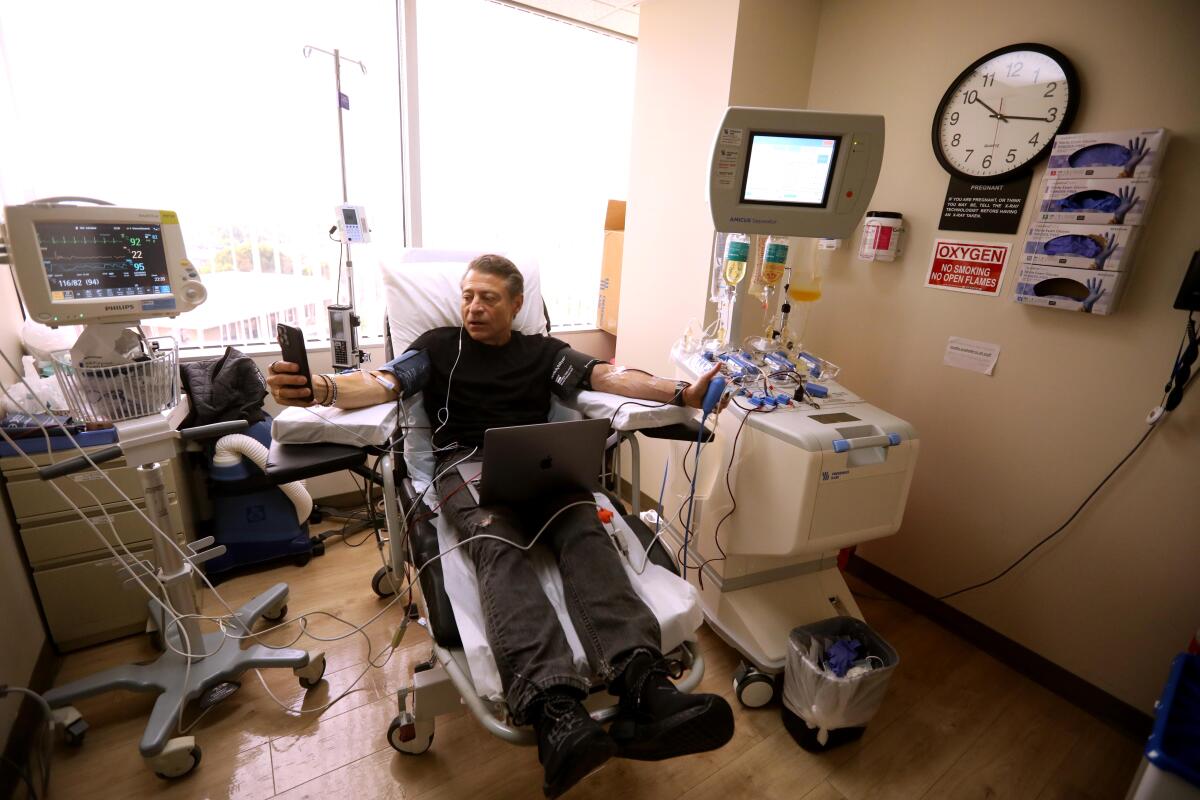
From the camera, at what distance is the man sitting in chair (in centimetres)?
107

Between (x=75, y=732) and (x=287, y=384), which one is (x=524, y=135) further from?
(x=75, y=732)

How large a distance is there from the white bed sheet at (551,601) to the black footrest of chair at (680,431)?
0.29 meters

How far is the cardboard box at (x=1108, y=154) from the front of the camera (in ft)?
4.76

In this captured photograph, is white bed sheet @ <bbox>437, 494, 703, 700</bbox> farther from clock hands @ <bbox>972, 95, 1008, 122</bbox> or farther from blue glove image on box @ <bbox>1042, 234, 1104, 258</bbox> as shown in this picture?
clock hands @ <bbox>972, 95, 1008, 122</bbox>

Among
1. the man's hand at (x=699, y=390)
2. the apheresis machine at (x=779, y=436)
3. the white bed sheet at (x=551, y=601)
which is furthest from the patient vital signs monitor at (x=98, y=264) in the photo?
the apheresis machine at (x=779, y=436)

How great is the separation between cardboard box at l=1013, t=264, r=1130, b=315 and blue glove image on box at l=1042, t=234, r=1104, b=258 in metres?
0.04

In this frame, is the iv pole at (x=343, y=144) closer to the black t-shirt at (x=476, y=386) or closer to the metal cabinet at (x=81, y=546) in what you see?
the black t-shirt at (x=476, y=386)

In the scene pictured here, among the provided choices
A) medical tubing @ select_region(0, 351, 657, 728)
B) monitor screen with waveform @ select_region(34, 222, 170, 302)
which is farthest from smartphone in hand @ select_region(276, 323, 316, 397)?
medical tubing @ select_region(0, 351, 657, 728)

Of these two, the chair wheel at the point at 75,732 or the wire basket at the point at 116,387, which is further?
the chair wheel at the point at 75,732

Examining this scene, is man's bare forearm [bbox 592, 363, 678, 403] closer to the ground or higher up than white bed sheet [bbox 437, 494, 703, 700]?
higher up

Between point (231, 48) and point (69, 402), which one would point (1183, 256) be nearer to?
point (69, 402)

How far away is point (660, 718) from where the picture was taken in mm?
1096

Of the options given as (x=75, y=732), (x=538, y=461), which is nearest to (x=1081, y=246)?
(x=538, y=461)

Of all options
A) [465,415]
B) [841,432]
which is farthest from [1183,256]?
[465,415]
